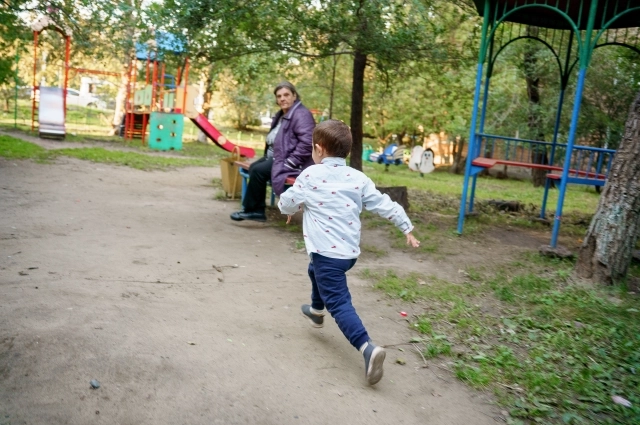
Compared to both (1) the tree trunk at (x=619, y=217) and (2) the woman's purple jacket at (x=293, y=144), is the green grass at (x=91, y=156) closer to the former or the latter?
(2) the woman's purple jacket at (x=293, y=144)

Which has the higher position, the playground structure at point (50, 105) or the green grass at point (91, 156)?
the playground structure at point (50, 105)

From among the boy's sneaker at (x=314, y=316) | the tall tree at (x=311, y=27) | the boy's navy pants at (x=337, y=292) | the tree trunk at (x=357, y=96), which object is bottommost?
the boy's sneaker at (x=314, y=316)

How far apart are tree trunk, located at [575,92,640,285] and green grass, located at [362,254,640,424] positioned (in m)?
0.21

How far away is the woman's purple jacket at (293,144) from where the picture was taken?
6.82 meters

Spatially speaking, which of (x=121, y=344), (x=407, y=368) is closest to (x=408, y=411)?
(x=407, y=368)

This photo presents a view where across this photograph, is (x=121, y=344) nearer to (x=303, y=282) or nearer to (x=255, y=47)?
(x=303, y=282)

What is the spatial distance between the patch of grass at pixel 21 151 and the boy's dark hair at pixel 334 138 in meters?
9.75

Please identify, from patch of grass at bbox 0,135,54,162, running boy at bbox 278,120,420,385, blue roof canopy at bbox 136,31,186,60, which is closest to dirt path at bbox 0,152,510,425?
running boy at bbox 278,120,420,385

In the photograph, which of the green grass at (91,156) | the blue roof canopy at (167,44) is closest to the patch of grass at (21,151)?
the green grass at (91,156)

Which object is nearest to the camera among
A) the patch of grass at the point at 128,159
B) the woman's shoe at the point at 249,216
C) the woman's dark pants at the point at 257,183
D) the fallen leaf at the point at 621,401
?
the fallen leaf at the point at 621,401

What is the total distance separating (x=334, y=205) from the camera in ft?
11.6

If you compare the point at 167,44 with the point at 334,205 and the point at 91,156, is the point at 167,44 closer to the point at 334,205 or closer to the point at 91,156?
the point at 91,156

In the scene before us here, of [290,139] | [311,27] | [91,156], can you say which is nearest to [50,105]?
[91,156]

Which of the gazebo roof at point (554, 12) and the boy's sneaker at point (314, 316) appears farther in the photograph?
the gazebo roof at point (554, 12)
